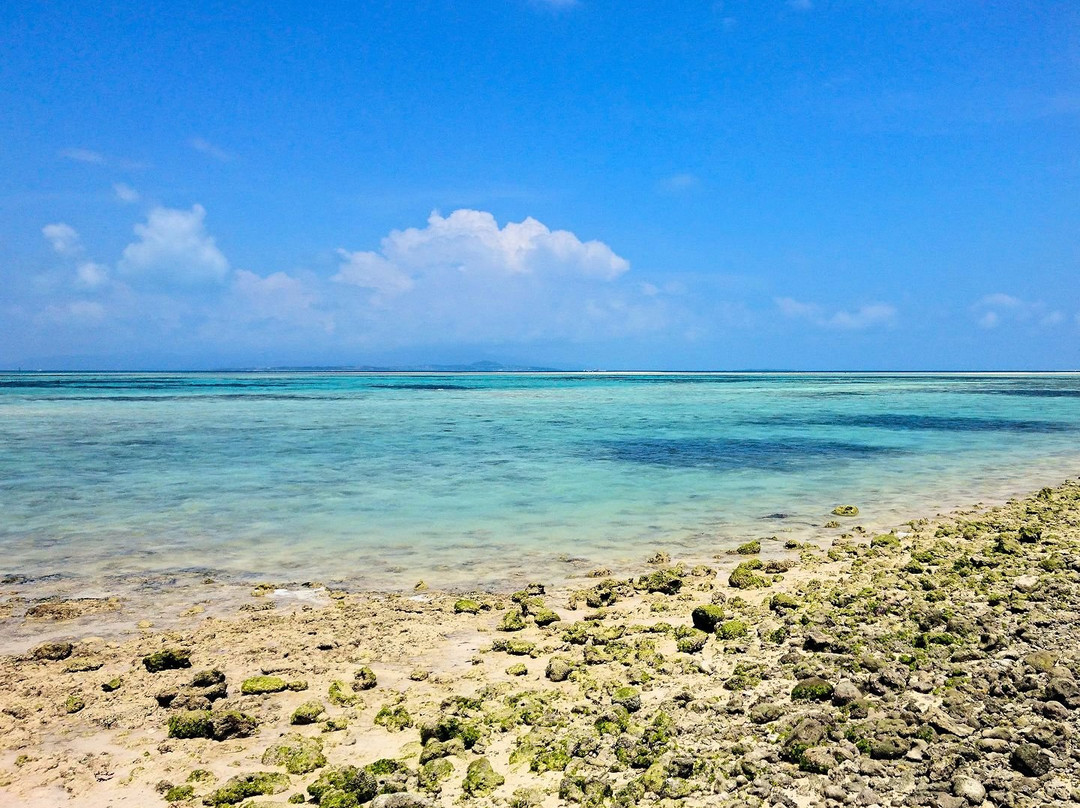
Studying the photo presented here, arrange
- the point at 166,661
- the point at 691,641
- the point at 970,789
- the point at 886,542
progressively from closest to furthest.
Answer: the point at 970,789
the point at 166,661
the point at 691,641
the point at 886,542

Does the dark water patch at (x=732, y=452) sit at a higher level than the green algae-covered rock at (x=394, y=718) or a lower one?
higher

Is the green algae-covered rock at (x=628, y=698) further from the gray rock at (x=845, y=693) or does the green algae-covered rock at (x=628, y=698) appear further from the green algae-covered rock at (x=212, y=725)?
the green algae-covered rock at (x=212, y=725)

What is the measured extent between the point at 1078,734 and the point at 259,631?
266 inches

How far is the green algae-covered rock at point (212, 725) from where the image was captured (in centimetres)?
477

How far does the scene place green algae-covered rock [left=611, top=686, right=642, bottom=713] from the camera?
496cm

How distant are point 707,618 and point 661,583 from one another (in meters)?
1.45

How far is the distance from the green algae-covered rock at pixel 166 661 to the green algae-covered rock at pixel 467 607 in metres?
2.67

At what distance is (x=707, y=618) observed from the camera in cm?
654

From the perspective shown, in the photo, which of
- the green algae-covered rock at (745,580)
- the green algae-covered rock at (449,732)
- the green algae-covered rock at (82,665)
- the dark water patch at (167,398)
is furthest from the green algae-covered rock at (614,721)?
the dark water patch at (167,398)

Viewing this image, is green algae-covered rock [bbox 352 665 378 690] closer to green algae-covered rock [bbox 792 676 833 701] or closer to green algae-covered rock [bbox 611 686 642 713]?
green algae-covered rock [bbox 611 686 642 713]

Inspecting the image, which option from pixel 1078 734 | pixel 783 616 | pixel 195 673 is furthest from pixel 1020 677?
pixel 195 673

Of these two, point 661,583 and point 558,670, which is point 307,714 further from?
point 661,583

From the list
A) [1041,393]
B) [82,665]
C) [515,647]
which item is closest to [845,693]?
[515,647]

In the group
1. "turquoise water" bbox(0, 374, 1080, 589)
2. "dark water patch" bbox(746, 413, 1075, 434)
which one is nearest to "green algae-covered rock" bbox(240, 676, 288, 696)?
"turquoise water" bbox(0, 374, 1080, 589)
